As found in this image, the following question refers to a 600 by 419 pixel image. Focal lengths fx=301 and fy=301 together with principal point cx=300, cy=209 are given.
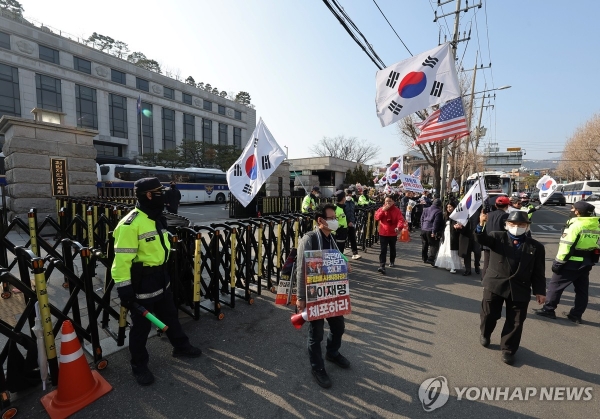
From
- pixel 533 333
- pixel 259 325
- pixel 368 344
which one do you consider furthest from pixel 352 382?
pixel 533 333

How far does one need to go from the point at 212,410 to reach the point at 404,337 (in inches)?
99.0

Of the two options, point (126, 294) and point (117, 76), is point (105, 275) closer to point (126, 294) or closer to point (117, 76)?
point (126, 294)

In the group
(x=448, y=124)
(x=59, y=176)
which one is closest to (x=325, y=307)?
(x=448, y=124)

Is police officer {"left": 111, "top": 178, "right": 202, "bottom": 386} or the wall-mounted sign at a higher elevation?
the wall-mounted sign

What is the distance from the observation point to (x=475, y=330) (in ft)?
13.7

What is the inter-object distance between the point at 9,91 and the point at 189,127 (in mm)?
23567

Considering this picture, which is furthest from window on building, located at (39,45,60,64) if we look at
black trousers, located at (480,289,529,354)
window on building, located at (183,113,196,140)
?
black trousers, located at (480,289,529,354)

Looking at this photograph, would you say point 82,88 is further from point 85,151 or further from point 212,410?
point 212,410

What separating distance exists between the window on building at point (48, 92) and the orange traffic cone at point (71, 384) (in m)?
44.9

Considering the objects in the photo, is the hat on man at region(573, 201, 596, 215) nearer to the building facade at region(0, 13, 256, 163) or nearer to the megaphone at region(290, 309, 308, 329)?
the megaphone at region(290, 309, 308, 329)

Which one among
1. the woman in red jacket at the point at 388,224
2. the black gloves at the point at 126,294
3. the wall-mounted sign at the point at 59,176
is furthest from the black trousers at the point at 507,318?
the wall-mounted sign at the point at 59,176

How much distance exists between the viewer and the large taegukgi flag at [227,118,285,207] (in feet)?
17.9

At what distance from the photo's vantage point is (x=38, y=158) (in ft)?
28.8

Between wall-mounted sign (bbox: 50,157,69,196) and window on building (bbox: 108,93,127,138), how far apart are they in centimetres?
3964
